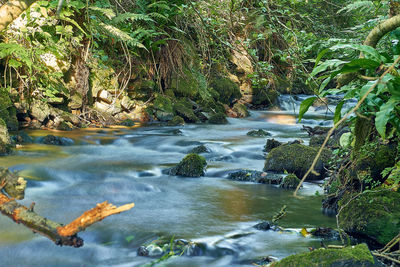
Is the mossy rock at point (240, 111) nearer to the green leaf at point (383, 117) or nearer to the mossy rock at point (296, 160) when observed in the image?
the mossy rock at point (296, 160)

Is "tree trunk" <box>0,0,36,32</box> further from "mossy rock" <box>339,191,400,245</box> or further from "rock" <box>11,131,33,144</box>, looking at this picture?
"rock" <box>11,131,33,144</box>

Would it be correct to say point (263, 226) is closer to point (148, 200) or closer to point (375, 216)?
point (375, 216)

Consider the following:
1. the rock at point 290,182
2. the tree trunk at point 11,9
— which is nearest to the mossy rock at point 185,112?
the rock at point 290,182

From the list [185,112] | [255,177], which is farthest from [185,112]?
[255,177]

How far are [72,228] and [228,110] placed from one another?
12.5 m

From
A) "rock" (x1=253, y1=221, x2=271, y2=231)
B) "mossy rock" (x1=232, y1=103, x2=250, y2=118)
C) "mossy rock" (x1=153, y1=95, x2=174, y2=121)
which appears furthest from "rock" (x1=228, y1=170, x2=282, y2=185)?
"mossy rock" (x1=232, y1=103, x2=250, y2=118)

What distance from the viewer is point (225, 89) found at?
13977 millimetres

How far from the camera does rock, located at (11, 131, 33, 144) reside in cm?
798

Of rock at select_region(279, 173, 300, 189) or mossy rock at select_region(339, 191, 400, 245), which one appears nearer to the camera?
mossy rock at select_region(339, 191, 400, 245)

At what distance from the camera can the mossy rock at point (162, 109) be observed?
11.6 m

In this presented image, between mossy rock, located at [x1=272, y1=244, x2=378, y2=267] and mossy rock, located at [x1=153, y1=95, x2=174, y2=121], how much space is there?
8982 mm

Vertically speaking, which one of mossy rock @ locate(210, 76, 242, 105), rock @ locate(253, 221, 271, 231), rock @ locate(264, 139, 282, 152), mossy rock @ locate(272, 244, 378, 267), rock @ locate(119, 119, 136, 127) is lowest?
rock @ locate(253, 221, 271, 231)

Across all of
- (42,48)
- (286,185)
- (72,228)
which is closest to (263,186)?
(286,185)

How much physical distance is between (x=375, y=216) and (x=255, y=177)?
2.99 m
